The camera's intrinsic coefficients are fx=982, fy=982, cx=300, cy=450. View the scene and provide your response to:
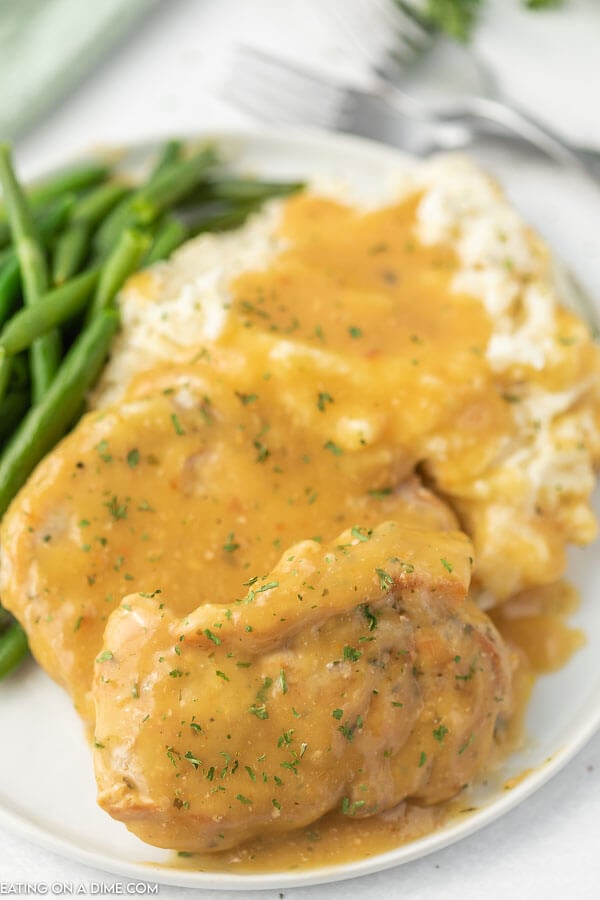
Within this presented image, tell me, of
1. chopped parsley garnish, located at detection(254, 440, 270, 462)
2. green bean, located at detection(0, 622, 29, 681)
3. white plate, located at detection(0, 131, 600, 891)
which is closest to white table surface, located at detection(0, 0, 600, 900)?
chopped parsley garnish, located at detection(254, 440, 270, 462)

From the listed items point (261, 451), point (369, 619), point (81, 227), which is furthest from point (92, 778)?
point (81, 227)

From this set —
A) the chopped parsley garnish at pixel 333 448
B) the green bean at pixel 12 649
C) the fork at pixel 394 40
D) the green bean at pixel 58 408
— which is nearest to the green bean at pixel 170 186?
the green bean at pixel 58 408

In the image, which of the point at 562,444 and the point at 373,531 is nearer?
the point at 373,531

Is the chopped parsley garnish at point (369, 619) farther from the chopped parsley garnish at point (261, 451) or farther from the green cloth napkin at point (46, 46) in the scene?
the green cloth napkin at point (46, 46)

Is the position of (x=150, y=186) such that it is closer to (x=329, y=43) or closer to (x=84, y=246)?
(x=84, y=246)

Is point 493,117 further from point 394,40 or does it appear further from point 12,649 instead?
point 12,649

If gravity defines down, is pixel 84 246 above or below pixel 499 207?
above

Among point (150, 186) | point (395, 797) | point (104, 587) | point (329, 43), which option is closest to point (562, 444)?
point (395, 797)
